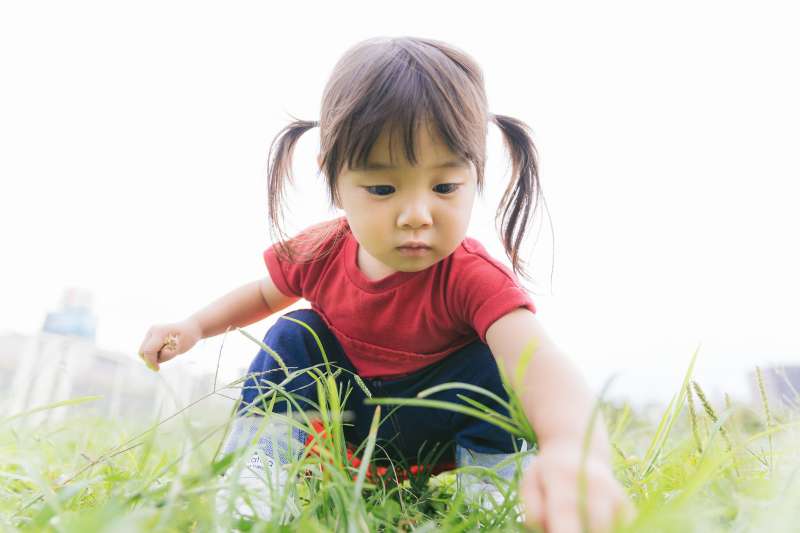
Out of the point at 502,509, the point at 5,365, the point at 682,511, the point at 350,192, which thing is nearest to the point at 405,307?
the point at 350,192

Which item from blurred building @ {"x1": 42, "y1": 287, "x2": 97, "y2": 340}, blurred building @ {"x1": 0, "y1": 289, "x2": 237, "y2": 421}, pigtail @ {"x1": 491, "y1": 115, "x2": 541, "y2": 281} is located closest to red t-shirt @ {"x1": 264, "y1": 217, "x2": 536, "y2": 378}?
pigtail @ {"x1": 491, "y1": 115, "x2": 541, "y2": 281}

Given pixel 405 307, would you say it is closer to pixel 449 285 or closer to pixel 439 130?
pixel 449 285

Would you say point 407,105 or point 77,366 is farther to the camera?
point 77,366

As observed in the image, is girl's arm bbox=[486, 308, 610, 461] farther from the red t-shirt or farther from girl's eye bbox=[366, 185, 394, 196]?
girl's eye bbox=[366, 185, 394, 196]

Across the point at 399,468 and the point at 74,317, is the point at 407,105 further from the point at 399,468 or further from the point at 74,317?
the point at 74,317

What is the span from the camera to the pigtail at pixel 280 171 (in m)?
1.34

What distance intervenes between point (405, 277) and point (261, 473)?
1.32 feet

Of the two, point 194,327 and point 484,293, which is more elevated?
point 484,293

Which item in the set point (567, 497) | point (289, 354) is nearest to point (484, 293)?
point (289, 354)

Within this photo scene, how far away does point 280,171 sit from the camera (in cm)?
134

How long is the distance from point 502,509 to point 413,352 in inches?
21.1

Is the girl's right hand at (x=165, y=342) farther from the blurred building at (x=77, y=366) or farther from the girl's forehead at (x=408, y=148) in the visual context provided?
the blurred building at (x=77, y=366)

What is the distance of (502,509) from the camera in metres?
0.68

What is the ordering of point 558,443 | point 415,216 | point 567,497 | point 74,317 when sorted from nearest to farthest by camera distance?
point 567,497, point 558,443, point 415,216, point 74,317
